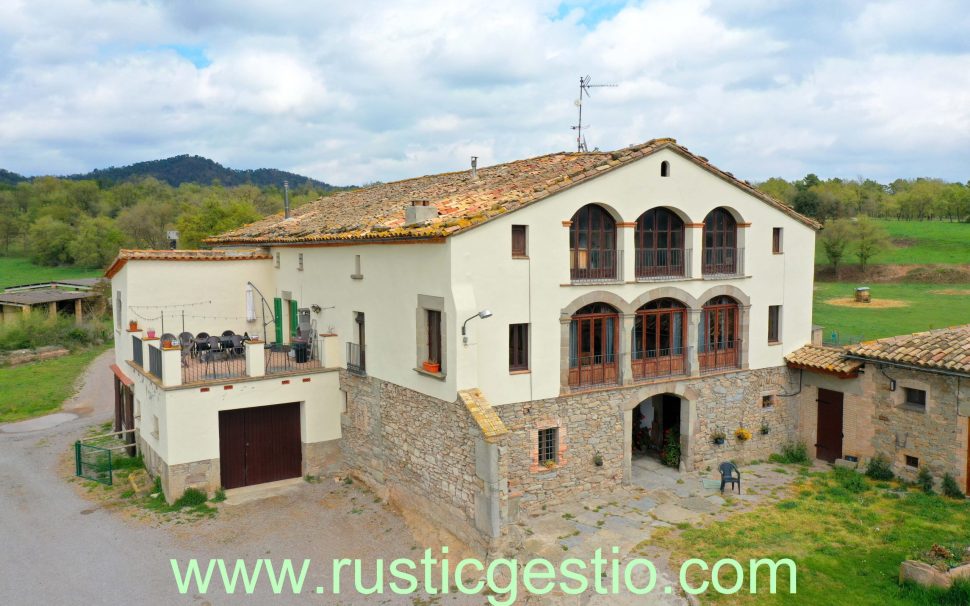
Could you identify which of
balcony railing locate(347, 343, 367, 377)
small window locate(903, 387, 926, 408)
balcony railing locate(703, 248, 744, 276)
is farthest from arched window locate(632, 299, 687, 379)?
balcony railing locate(347, 343, 367, 377)

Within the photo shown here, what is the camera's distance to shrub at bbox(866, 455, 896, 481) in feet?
59.2

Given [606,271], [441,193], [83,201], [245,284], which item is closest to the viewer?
[606,271]

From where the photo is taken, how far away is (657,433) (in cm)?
2059

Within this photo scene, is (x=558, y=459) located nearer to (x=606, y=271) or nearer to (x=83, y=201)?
(x=606, y=271)

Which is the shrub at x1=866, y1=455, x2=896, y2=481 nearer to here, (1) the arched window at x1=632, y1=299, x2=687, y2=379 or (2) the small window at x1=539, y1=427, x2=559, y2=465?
(1) the arched window at x1=632, y1=299, x2=687, y2=379

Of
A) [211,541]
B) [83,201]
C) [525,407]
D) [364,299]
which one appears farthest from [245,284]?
[83,201]

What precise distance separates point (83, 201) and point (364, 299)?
9732 cm

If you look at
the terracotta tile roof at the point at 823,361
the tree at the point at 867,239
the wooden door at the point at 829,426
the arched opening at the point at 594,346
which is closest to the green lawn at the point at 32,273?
the arched opening at the point at 594,346

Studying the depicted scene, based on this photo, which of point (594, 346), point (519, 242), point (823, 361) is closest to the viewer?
point (519, 242)

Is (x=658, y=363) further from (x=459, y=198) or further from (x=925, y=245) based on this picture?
(x=925, y=245)

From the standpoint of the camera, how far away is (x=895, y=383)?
1788 centimetres

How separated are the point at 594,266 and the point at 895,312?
3012 centimetres

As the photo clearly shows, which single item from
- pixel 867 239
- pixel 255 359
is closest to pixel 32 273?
pixel 255 359

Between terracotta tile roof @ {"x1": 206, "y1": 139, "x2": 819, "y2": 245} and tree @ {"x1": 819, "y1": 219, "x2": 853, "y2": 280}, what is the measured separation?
1476 inches
